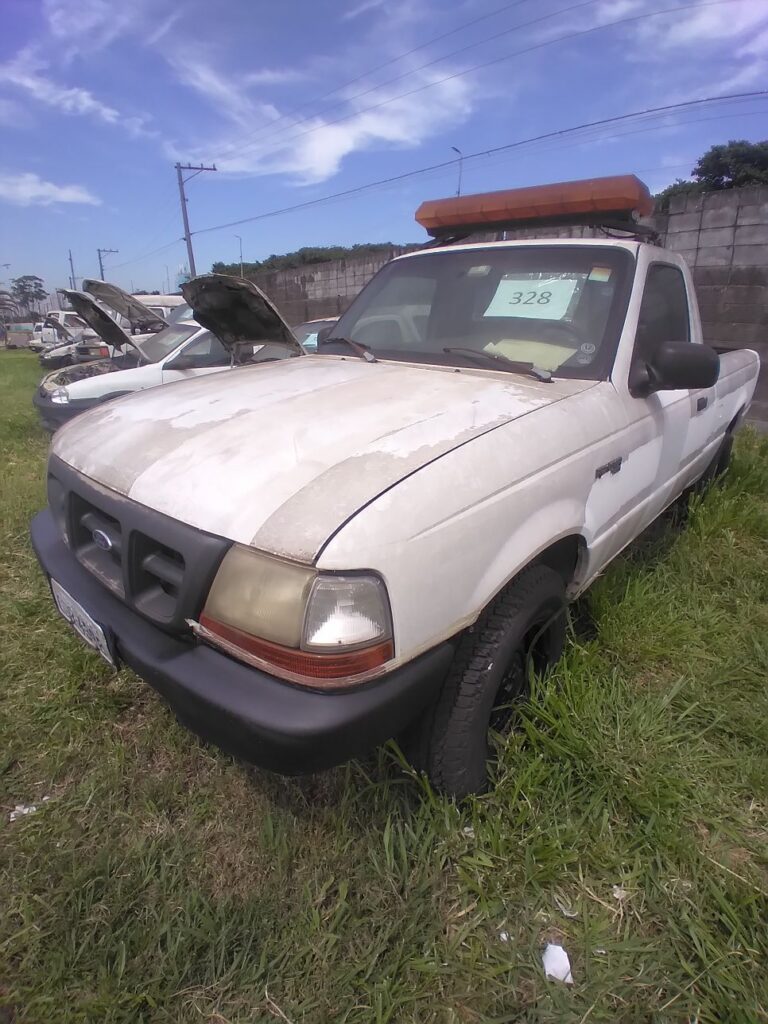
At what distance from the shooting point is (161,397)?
2.14 m

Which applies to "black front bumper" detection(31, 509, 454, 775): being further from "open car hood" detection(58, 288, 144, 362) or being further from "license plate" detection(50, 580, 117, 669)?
"open car hood" detection(58, 288, 144, 362)

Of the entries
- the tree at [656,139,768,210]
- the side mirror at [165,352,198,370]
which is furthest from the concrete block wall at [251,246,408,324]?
the tree at [656,139,768,210]

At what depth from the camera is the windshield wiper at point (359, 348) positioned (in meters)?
2.58

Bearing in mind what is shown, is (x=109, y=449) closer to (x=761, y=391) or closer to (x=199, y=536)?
(x=199, y=536)

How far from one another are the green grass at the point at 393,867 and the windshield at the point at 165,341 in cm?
503

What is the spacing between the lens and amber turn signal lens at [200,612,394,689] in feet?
4.19

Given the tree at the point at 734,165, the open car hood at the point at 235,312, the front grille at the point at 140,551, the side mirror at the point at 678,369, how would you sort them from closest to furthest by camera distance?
the front grille at the point at 140,551 < the side mirror at the point at 678,369 < the open car hood at the point at 235,312 < the tree at the point at 734,165

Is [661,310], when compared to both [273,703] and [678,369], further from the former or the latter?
[273,703]

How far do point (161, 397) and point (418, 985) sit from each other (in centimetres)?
192

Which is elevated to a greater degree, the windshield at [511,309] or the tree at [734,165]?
the tree at [734,165]

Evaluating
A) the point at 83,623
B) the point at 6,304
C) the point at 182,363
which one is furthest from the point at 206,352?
the point at 6,304

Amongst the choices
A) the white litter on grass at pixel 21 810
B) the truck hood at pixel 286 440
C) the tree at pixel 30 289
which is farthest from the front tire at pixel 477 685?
the tree at pixel 30 289

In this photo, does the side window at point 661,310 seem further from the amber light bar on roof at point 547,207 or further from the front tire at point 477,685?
the front tire at point 477,685

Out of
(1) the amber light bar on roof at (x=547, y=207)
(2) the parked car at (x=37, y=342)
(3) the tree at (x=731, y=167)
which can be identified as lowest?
(2) the parked car at (x=37, y=342)
